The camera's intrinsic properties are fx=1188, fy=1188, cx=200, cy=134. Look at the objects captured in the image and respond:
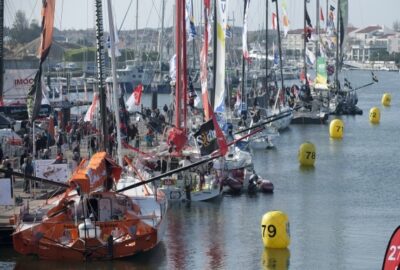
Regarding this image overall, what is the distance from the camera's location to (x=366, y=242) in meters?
39.2

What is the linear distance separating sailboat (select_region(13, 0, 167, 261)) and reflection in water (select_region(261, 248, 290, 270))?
11.1 feet

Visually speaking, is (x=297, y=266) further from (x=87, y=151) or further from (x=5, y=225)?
(x=87, y=151)

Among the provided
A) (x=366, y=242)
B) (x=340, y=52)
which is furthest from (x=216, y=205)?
(x=340, y=52)

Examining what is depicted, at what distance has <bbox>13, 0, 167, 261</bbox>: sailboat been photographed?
33.9m

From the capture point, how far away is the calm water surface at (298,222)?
35812 mm

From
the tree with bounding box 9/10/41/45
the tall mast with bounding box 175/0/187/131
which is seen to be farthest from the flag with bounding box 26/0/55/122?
the tree with bounding box 9/10/41/45

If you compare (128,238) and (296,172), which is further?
(296,172)

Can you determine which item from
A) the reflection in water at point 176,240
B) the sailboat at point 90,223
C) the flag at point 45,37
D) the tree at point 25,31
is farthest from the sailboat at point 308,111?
the sailboat at point 90,223

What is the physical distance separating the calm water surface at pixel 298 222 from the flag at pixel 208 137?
99.9 inches

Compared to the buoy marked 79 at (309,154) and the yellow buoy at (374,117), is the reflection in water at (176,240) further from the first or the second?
the yellow buoy at (374,117)

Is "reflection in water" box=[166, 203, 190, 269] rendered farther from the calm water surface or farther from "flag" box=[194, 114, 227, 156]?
"flag" box=[194, 114, 227, 156]

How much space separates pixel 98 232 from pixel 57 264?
1.57m

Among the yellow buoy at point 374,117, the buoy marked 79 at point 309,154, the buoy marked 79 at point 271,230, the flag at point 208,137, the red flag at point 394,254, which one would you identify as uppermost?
the red flag at point 394,254

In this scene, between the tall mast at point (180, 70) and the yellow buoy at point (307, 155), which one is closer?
the tall mast at point (180, 70)
